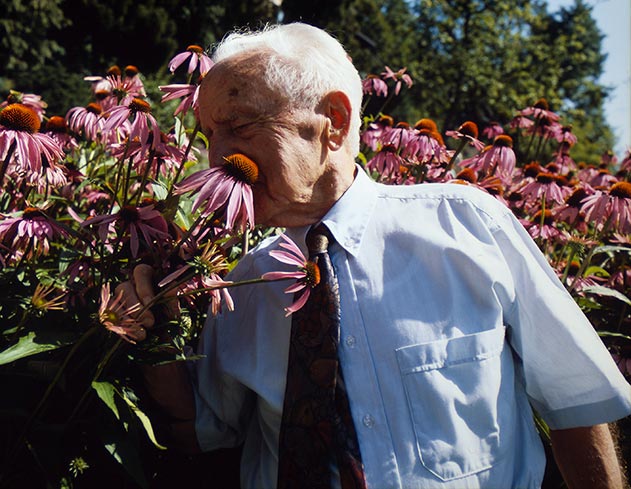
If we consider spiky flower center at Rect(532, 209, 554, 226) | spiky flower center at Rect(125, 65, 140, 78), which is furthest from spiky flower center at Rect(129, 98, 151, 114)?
spiky flower center at Rect(532, 209, 554, 226)

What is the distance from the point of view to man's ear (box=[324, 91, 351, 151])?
1385mm

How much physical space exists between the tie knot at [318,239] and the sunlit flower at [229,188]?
0.66 ft

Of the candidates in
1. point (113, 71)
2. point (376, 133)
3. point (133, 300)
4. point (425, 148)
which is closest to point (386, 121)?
point (376, 133)

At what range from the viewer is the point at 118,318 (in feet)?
3.52

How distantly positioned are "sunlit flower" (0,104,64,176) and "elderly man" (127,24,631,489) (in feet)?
1.37

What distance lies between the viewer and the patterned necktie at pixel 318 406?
1.23 metres

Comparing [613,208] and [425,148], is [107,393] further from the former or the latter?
[613,208]

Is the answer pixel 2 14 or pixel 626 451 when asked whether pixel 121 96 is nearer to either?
pixel 626 451

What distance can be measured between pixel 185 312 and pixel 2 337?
1.22 feet

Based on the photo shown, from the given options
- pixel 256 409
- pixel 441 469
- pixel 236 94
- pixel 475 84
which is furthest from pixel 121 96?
pixel 475 84

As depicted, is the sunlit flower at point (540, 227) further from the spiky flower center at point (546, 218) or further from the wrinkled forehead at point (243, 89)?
the wrinkled forehead at point (243, 89)

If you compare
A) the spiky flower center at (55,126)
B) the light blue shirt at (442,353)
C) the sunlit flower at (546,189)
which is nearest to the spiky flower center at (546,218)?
the sunlit flower at (546,189)

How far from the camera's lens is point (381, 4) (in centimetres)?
3456

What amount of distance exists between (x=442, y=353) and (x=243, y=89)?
2.24 ft
